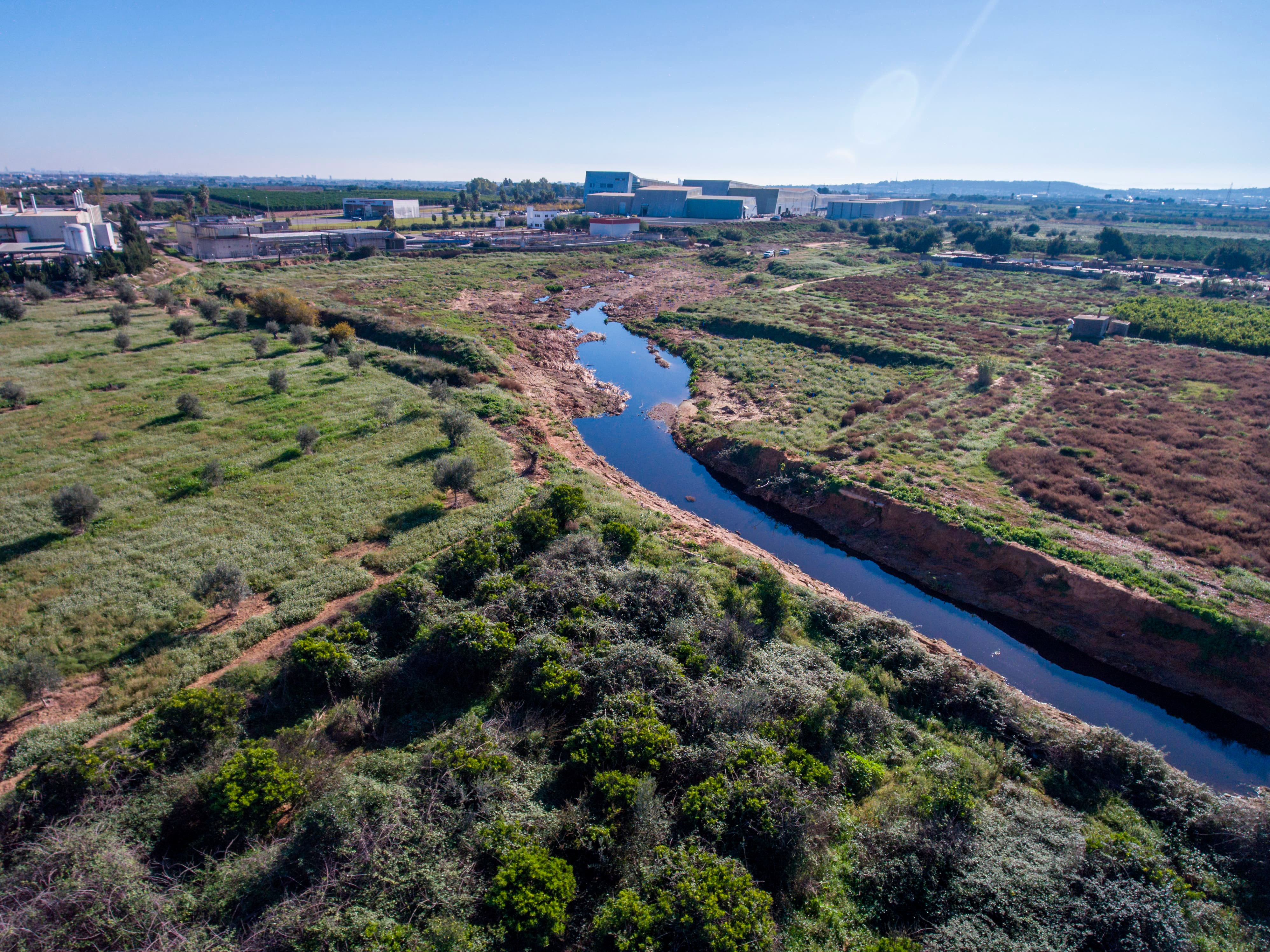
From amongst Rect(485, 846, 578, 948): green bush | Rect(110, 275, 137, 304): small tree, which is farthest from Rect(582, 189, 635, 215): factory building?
Rect(485, 846, 578, 948): green bush

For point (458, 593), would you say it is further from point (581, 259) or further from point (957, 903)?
point (581, 259)

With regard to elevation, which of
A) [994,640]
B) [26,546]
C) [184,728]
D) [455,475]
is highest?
[455,475]

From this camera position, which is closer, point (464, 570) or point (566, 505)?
point (464, 570)

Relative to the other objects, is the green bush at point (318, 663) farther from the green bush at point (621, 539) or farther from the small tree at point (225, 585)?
the green bush at point (621, 539)

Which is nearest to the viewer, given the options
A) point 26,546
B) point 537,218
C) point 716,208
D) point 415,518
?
point 26,546

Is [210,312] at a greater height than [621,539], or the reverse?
[210,312]

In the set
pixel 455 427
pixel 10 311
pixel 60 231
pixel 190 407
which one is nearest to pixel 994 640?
pixel 455 427

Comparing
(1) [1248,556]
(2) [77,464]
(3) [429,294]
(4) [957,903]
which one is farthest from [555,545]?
(3) [429,294]

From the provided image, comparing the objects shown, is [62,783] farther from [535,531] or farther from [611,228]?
[611,228]
